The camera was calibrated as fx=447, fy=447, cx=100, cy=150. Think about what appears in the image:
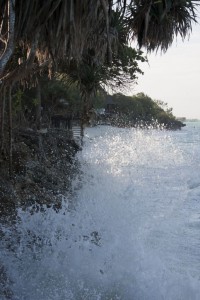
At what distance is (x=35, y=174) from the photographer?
37.6ft

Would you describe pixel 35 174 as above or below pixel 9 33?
below

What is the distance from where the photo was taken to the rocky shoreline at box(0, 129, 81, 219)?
8992mm

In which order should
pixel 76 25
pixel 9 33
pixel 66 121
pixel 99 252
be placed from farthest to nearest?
pixel 66 121 < pixel 99 252 < pixel 76 25 < pixel 9 33

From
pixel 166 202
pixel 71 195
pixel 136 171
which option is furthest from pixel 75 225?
pixel 136 171

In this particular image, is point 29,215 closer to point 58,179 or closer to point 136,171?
point 58,179

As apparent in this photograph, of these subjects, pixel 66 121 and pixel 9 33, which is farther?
pixel 66 121

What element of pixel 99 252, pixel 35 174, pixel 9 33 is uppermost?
pixel 9 33

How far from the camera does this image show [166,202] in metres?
13.9

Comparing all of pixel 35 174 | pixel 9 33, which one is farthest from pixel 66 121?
pixel 9 33

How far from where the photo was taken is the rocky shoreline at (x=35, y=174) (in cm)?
899

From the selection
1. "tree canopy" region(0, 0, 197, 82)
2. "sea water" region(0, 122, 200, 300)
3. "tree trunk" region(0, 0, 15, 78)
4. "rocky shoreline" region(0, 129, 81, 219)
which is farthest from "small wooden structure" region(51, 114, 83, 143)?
"tree trunk" region(0, 0, 15, 78)

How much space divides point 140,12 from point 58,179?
Answer: 6.33 meters

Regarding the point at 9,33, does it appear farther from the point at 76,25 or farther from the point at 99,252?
the point at 99,252

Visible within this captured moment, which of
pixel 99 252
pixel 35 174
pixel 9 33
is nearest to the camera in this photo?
pixel 9 33
